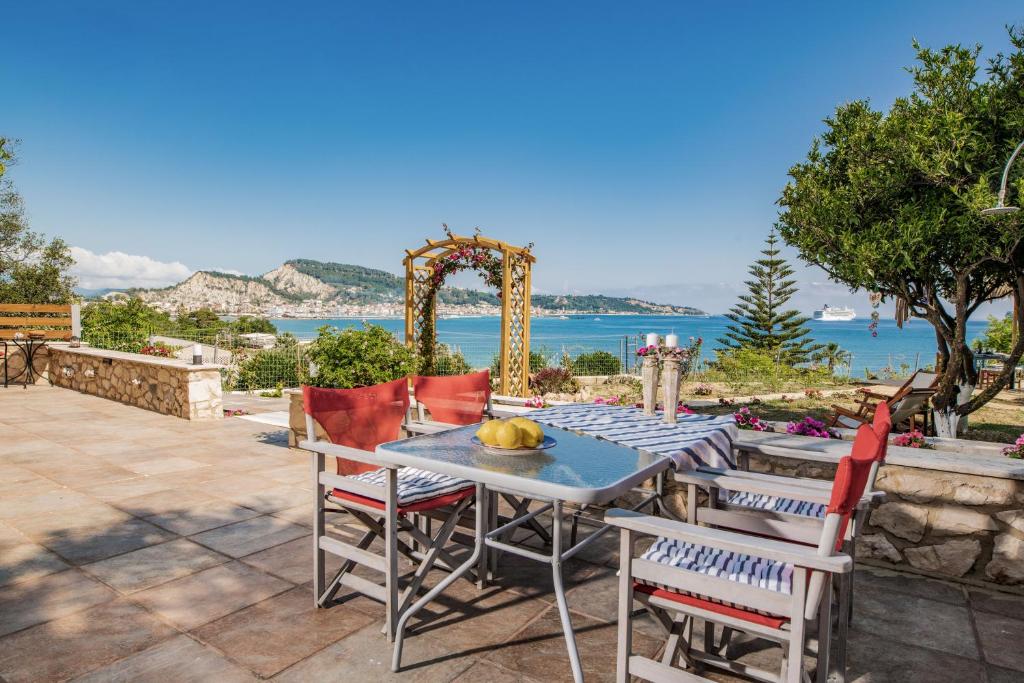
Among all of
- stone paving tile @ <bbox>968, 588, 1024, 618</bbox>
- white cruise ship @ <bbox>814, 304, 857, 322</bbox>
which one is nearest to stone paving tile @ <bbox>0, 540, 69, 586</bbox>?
stone paving tile @ <bbox>968, 588, 1024, 618</bbox>

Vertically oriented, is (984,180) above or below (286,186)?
below

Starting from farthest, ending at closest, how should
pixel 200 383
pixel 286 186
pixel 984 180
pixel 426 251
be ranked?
pixel 286 186, pixel 426 251, pixel 200 383, pixel 984 180

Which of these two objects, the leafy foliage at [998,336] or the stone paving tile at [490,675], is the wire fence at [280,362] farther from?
the leafy foliage at [998,336]

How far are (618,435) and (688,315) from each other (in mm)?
129943

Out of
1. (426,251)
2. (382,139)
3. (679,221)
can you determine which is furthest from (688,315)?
(426,251)

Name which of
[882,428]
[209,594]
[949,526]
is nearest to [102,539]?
[209,594]

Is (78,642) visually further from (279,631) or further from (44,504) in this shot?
(44,504)

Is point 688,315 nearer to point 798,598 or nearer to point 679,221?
point 679,221

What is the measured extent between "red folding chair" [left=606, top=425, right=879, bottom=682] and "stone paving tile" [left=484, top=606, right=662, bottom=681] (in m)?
0.31

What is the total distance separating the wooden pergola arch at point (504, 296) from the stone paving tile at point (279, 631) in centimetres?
447

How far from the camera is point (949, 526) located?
2426 mm

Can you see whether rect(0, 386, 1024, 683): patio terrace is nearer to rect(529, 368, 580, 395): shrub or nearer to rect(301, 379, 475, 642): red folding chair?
rect(301, 379, 475, 642): red folding chair

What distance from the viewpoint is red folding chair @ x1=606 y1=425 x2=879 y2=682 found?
1.19m

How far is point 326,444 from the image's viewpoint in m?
1.99
